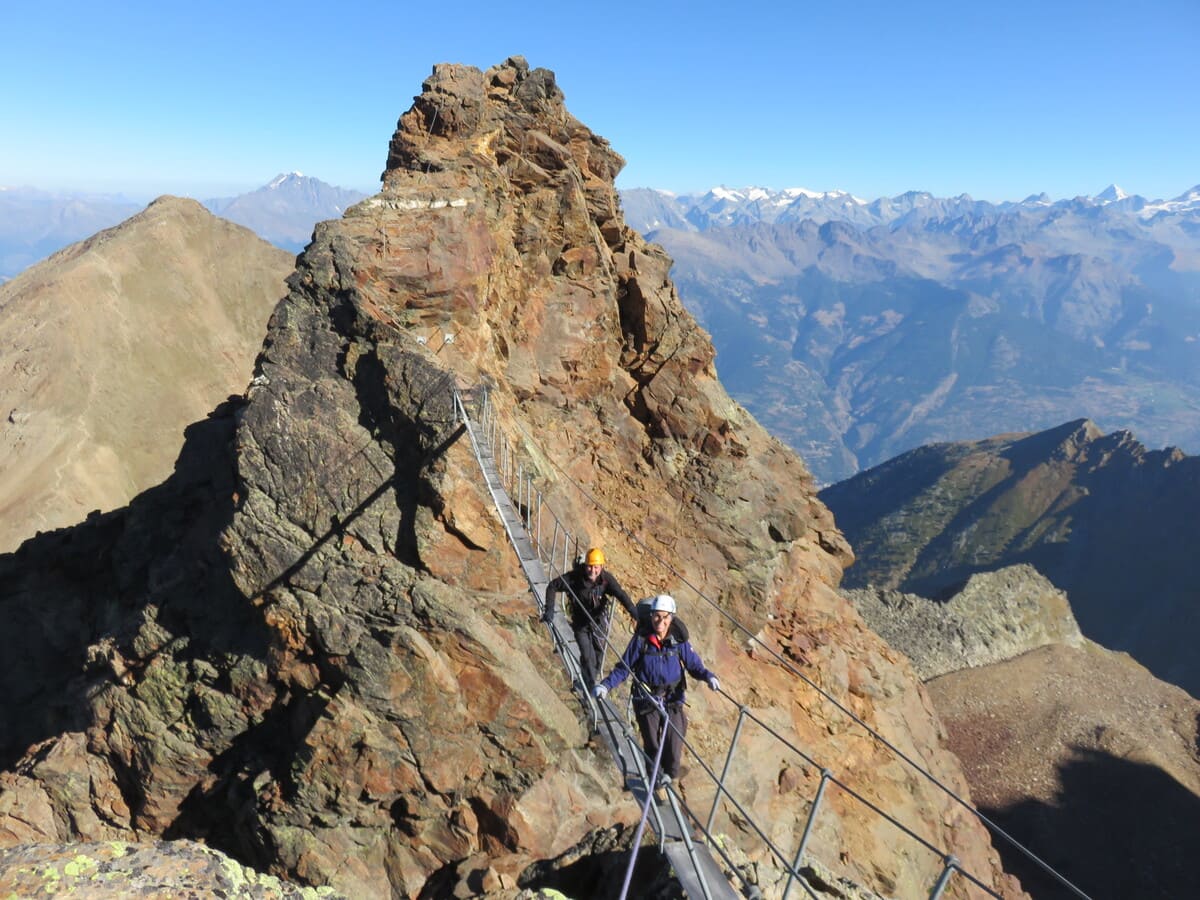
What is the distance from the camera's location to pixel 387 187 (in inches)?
891

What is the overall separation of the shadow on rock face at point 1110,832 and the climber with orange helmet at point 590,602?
148 feet

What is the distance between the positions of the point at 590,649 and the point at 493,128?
2232 centimetres

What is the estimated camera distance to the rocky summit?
581 inches

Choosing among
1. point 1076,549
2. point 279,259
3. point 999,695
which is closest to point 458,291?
point 999,695

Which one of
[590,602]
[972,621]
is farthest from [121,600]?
[972,621]

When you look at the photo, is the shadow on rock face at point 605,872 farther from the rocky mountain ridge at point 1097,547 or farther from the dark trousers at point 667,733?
the rocky mountain ridge at point 1097,547

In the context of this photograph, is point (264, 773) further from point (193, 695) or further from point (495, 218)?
point (495, 218)

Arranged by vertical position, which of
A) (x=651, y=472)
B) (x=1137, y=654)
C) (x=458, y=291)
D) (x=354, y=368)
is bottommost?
(x=1137, y=654)

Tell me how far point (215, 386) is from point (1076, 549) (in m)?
198

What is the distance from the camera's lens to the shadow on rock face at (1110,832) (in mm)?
45406

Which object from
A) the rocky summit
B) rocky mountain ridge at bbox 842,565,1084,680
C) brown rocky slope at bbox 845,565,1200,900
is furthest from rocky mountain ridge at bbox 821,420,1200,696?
the rocky summit

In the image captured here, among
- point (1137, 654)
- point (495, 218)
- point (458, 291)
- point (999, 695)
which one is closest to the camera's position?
point (458, 291)

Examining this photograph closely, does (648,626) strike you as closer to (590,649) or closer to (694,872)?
(590,649)

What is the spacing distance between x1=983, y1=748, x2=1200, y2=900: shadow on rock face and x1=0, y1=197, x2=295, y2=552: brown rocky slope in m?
97.2
